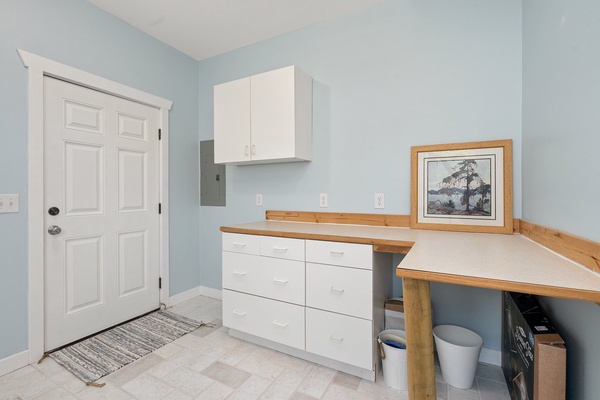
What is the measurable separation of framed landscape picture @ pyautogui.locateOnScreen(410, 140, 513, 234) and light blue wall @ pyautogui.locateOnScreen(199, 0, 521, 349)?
0.07 meters

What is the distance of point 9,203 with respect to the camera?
1.74m

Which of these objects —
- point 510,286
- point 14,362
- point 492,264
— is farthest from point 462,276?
point 14,362

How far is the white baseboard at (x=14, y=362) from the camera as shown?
5.59 ft

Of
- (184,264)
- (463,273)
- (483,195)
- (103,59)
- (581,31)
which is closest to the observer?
(463,273)

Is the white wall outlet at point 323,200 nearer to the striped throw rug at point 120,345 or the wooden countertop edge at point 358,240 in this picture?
the wooden countertop edge at point 358,240

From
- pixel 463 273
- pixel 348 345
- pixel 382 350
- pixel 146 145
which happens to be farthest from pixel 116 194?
pixel 463 273

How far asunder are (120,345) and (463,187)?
268 centimetres

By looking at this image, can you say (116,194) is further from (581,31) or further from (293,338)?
(581,31)

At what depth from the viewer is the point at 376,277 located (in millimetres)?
1633

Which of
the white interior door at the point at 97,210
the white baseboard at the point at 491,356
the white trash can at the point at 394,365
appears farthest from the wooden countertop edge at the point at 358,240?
the white interior door at the point at 97,210

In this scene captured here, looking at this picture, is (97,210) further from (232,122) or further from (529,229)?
(529,229)

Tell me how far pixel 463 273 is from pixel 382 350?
0.98 metres

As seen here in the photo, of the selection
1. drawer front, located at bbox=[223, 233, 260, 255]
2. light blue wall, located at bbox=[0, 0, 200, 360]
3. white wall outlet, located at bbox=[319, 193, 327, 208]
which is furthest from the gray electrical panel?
white wall outlet, located at bbox=[319, 193, 327, 208]

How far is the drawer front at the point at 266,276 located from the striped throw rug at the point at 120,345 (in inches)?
26.6
